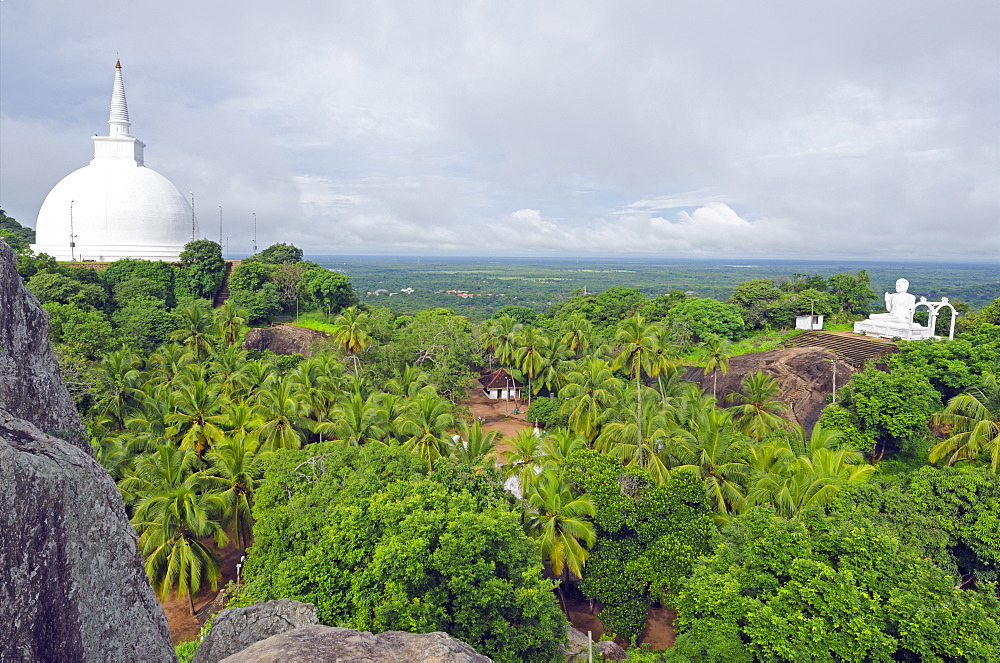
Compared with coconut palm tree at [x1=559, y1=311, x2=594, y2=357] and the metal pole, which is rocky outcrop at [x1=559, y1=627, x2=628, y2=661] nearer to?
coconut palm tree at [x1=559, y1=311, x2=594, y2=357]

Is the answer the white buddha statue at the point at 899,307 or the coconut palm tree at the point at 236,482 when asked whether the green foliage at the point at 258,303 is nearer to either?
the coconut palm tree at the point at 236,482

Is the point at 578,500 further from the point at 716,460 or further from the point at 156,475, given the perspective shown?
the point at 156,475

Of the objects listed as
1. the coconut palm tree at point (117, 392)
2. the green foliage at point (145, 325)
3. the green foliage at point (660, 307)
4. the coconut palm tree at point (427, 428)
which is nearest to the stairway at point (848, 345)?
the green foliage at point (660, 307)

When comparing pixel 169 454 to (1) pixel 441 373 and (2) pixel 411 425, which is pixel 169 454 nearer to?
(2) pixel 411 425

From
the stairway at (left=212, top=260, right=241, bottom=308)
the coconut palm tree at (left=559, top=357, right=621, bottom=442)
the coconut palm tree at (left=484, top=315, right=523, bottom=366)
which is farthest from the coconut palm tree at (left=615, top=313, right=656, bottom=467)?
the stairway at (left=212, top=260, right=241, bottom=308)

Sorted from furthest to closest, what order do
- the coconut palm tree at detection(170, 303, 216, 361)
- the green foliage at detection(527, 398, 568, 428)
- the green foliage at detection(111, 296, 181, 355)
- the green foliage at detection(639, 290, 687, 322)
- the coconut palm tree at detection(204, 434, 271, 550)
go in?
the green foliage at detection(639, 290, 687, 322) < the green foliage at detection(111, 296, 181, 355) < the coconut palm tree at detection(170, 303, 216, 361) < the green foliage at detection(527, 398, 568, 428) < the coconut palm tree at detection(204, 434, 271, 550)

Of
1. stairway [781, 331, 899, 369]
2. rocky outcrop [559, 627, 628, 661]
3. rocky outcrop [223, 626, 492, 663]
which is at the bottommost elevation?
rocky outcrop [559, 627, 628, 661]
